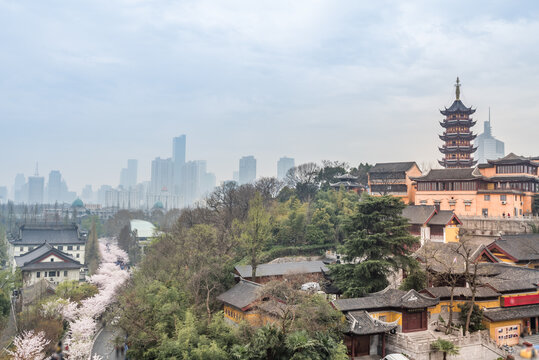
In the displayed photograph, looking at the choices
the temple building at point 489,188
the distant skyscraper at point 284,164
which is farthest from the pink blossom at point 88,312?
the distant skyscraper at point 284,164

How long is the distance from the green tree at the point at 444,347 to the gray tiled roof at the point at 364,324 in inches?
68.8

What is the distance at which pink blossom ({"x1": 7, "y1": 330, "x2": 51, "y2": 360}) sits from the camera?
848 inches

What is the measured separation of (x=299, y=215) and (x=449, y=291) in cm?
1817

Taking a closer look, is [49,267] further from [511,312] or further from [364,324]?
[511,312]

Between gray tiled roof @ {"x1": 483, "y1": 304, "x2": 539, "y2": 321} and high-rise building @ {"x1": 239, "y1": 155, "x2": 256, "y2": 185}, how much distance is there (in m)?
138

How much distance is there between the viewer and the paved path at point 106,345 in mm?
25212

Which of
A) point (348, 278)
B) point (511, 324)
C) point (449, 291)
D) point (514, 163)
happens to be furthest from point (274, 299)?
point (514, 163)

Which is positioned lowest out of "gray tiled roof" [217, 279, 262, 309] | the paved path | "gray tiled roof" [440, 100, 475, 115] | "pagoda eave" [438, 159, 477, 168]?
the paved path

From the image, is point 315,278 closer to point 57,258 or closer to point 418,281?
point 418,281

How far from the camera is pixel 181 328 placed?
1955 cm

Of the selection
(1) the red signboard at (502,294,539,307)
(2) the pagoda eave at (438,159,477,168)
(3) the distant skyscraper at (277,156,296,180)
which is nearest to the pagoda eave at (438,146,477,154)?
(2) the pagoda eave at (438,159,477,168)

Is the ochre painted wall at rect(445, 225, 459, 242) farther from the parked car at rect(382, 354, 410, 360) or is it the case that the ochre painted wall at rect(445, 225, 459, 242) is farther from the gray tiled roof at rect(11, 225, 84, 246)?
the gray tiled roof at rect(11, 225, 84, 246)

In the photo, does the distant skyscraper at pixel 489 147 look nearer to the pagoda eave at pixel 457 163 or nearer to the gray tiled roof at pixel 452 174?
the pagoda eave at pixel 457 163

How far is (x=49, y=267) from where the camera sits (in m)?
42.1
